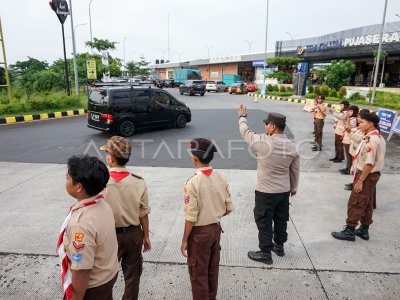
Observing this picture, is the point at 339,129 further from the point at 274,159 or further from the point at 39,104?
the point at 39,104

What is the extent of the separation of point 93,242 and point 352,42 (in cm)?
3737

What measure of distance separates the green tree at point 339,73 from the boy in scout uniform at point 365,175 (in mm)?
26048

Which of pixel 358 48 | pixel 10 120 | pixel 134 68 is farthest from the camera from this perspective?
pixel 134 68

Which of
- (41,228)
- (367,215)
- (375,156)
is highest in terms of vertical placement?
(375,156)

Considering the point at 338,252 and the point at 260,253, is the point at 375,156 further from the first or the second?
the point at 260,253

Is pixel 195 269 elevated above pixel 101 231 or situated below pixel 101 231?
below

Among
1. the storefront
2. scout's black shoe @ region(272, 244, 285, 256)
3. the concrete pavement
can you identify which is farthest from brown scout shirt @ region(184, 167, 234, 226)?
the storefront

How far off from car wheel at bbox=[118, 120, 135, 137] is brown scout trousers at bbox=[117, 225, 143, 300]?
850 centimetres

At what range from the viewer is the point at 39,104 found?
16688 mm

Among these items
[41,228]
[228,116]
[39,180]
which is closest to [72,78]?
[228,116]

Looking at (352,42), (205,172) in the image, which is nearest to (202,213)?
(205,172)

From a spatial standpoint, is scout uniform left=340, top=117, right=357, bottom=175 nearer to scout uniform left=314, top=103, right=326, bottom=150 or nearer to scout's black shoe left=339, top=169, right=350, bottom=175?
scout's black shoe left=339, top=169, right=350, bottom=175

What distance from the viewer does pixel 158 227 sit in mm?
4664

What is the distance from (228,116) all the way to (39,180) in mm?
11234
